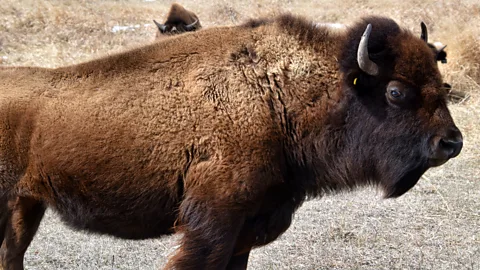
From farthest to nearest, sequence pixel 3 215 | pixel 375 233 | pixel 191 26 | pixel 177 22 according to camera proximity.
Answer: pixel 177 22 < pixel 191 26 < pixel 375 233 < pixel 3 215

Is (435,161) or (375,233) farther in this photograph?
(375,233)

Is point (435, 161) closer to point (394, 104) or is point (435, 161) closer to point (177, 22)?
point (394, 104)

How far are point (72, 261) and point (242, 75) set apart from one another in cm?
269

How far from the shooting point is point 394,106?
13.7ft

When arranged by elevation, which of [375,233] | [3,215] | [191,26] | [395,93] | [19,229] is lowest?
[191,26]

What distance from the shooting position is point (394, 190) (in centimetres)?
441

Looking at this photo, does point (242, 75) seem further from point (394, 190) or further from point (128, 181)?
point (394, 190)

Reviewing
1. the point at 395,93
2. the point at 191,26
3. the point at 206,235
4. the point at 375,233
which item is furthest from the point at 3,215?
the point at 191,26

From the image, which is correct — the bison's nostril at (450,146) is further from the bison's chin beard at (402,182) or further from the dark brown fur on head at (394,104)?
the bison's chin beard at (402,182)

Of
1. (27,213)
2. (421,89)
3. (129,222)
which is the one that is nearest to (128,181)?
(129,222)

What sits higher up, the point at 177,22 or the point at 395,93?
the point at 395,93

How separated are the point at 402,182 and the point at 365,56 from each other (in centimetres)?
91

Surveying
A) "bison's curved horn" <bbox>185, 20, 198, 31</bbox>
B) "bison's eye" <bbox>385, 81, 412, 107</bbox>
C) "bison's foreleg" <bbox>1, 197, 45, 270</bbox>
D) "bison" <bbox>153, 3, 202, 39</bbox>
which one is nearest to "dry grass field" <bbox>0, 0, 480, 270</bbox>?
"bison's foreleg" <bbox>1, 197, 45, 270</bbox>

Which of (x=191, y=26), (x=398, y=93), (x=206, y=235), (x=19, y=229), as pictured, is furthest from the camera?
(x=191, y=26)
